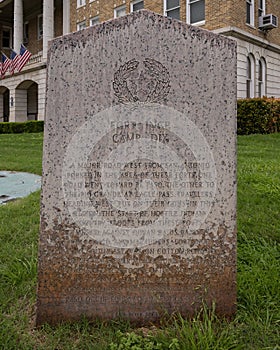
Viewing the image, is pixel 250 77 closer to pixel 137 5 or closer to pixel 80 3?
pixel 137 5

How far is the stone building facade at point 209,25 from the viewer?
1566 cm

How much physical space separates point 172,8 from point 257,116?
291 inches

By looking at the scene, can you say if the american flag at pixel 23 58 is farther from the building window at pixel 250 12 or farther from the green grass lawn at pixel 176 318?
the green grass lawn at pixel 176 318

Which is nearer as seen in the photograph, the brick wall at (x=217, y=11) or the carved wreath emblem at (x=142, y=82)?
the carved wreath emblem at (x=142, y=82)

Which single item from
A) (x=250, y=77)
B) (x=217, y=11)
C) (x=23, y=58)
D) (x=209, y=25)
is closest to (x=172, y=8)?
(x=209, y=25)

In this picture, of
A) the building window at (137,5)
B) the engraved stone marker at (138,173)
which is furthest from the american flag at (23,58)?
the engraved stone marker at (138,173)

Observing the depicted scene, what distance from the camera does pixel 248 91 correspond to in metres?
17.1

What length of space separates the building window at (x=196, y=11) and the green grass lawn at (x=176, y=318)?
13.5m

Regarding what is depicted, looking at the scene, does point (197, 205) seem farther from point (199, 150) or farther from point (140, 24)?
point (140, 24)

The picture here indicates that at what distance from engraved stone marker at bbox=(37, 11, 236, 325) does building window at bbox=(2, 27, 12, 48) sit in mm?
33328

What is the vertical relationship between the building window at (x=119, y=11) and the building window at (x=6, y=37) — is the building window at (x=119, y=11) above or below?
below

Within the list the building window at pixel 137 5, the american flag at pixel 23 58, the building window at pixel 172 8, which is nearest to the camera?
the building window at pixel 172 8

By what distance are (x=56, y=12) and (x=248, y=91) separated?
15297 millimetres

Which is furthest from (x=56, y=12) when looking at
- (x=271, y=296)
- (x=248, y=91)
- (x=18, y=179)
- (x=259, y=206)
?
(x=271, y=296)
